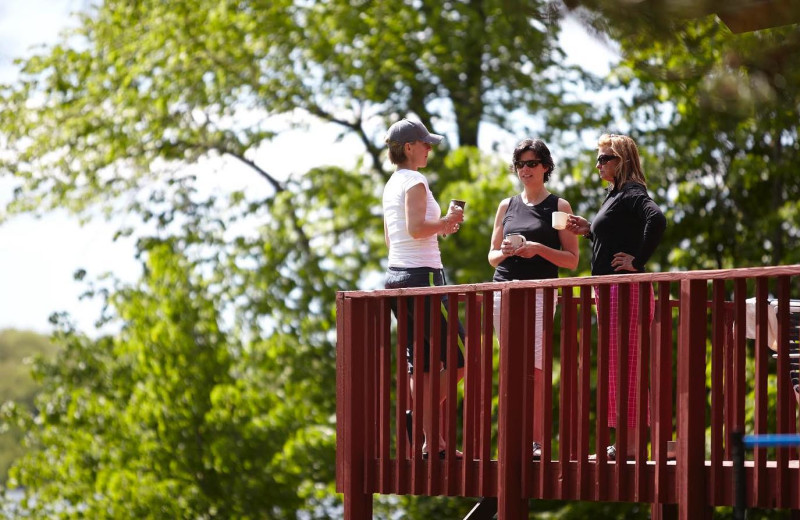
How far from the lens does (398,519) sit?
1900 centimetres

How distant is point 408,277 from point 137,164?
595 inches

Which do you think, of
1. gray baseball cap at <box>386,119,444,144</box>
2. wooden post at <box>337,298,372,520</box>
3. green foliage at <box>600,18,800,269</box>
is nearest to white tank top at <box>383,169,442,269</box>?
gray baseball cap at <box>386,119,444,144</box>

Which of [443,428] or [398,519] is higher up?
[443,428]

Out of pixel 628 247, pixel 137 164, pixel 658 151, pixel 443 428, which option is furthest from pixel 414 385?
pixel 137 164

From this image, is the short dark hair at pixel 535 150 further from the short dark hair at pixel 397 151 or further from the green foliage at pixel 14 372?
the green foliage at pixel 14 372

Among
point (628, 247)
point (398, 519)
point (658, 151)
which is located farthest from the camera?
point (398, 519)

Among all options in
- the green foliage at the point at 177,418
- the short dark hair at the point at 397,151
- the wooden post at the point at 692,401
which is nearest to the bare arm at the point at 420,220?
the short dark hair at the point at 397,151

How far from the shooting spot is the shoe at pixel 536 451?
612 centimetres

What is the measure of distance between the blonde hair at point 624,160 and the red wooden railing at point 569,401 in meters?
0.60

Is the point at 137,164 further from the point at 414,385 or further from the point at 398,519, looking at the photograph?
the point at 414,385

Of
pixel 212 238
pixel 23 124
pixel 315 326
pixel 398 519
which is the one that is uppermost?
pixel 23 124

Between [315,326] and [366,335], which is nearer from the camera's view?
[366,335]

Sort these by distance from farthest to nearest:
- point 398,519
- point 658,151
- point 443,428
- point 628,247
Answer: point 398,519, point 658,151, point 443,428, point 628,247

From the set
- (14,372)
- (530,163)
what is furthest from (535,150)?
(14,372)
